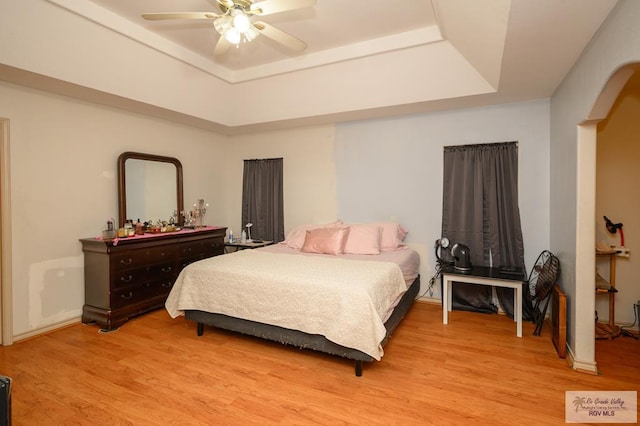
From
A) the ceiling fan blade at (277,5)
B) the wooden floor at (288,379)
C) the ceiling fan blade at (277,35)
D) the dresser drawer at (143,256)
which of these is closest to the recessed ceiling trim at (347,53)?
the ceiling fan blade at (277,35)

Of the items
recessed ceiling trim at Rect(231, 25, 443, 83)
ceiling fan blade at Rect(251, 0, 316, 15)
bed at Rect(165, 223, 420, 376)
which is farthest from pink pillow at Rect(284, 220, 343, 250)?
ceiling fan blade at Rect(251, 0, 316, 15)

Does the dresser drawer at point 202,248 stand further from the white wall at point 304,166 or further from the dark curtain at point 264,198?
the white wall at point 304,166

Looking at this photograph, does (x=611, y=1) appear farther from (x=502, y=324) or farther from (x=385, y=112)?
(x=502, y=324)

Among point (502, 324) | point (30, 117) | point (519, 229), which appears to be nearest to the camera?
point (30, 117)

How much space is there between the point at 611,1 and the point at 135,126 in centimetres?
442

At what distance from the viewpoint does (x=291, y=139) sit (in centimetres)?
473

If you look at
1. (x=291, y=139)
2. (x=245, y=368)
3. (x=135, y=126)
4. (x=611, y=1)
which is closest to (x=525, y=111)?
(x=611, y=1)

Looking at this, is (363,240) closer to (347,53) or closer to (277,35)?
(347,53)

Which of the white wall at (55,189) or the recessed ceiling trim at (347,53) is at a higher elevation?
the recessed ceiling trim at (347,53)

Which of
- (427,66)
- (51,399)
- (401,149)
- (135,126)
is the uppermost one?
(427,66)

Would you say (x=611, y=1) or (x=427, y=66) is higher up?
(x=427, y=66)

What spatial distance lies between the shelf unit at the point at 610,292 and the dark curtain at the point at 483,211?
0.61m

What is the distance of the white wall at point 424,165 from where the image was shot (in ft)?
11.2

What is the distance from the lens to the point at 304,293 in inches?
94.3
